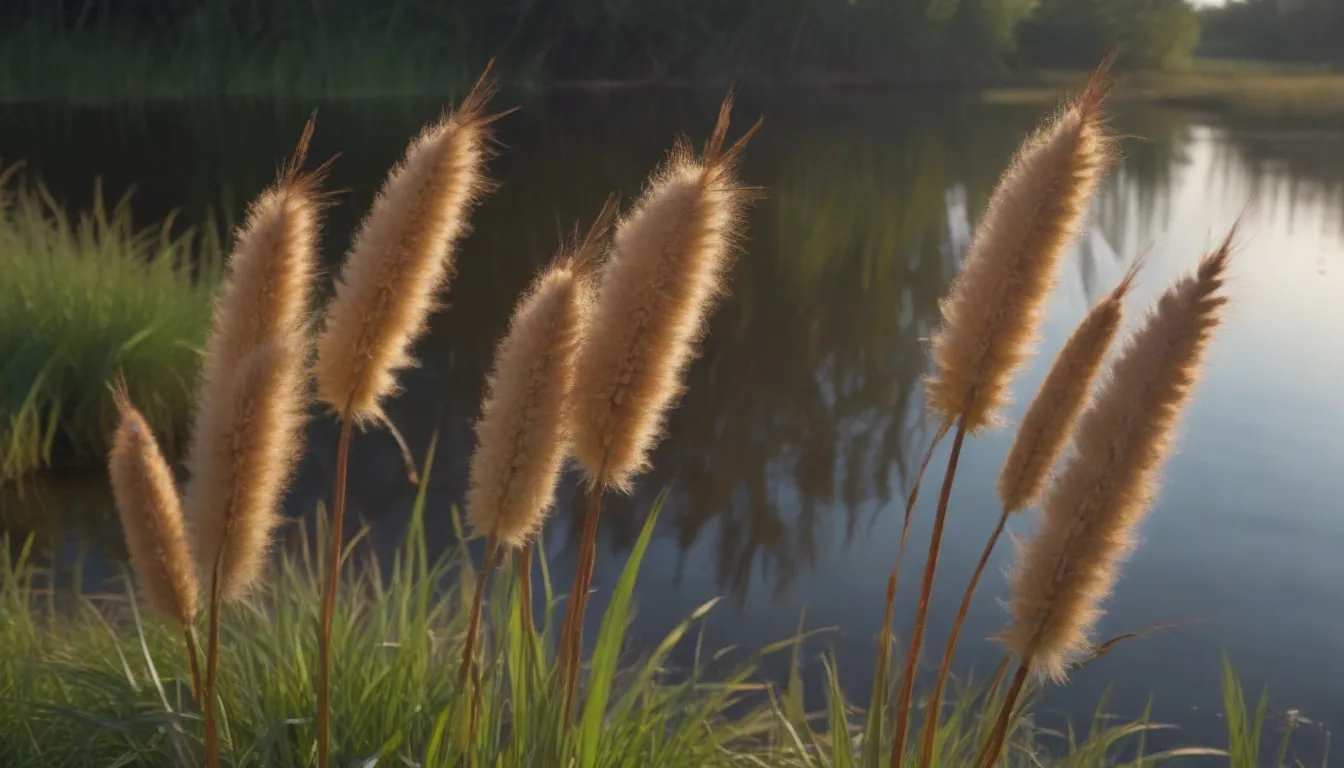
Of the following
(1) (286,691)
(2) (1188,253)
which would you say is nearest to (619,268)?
(1) (286,691)

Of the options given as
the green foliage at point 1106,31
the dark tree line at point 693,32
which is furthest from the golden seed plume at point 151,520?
the green foliage at point 1106,31

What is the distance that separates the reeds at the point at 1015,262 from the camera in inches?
44.0

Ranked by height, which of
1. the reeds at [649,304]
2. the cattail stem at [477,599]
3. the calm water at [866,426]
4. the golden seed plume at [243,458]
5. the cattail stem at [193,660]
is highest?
the reeds at [649,304]

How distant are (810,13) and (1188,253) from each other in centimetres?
1179

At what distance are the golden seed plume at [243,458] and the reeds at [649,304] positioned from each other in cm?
27

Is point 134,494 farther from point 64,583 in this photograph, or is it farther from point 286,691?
point 64,583

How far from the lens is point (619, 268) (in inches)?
44.5

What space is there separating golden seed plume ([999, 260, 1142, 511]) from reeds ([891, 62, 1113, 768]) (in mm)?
38

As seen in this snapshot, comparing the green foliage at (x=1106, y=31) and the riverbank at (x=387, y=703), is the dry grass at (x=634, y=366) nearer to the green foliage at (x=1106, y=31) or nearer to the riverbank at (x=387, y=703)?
the riverbank at (x=387, y=703)

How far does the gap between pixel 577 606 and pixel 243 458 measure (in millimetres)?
347

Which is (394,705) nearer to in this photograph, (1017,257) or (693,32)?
(1017,257)

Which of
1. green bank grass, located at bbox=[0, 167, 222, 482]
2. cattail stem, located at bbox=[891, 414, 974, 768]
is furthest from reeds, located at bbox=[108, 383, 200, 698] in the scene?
green bank grass, located at bbox=[0, 167, 222, 482]

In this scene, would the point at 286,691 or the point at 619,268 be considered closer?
the point at 619,268

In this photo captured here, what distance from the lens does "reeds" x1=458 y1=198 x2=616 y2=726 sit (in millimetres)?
1155
